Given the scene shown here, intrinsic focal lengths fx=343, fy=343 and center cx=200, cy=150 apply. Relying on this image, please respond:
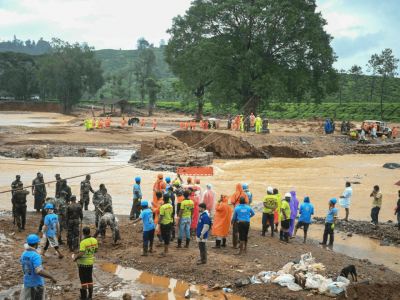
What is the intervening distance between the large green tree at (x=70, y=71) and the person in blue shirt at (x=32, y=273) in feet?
209

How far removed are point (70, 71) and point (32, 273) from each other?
64.6 m

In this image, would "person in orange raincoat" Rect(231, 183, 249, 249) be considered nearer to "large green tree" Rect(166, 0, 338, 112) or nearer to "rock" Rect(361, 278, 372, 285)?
"rock" Rect(361, 278, 372, 285)

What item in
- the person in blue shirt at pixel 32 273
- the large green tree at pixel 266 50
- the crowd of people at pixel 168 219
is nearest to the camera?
the person in blue shirt at pixel 32 273

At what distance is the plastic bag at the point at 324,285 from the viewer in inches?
252

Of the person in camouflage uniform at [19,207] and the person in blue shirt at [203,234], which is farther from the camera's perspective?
the person in camouflage uniform at [19,207]

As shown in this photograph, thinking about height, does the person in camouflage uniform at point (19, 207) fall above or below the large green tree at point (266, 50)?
below

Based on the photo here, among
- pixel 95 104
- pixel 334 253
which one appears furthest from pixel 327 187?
pixel 95 104

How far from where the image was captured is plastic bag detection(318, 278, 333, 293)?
6.41 metres

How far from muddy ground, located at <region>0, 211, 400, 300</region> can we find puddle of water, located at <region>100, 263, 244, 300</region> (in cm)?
14

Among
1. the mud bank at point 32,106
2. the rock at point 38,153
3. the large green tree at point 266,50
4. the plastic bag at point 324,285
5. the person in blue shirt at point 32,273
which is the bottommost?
the rock at point 38,153

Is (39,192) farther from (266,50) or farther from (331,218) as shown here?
(266,50)

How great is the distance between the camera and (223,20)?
33.7m

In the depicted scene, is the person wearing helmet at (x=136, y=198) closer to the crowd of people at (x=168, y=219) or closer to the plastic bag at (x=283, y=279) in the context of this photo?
the crowd of people at (x=168, y=219)

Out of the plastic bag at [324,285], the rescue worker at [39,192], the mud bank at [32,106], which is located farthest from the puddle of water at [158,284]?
the mud bank at [32,106]
